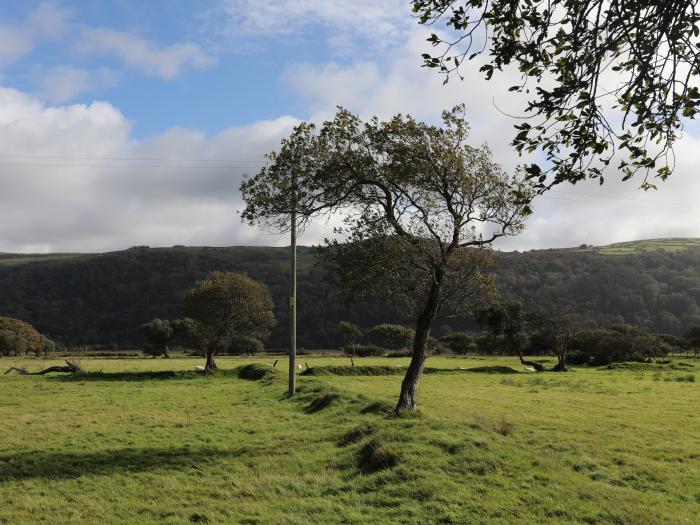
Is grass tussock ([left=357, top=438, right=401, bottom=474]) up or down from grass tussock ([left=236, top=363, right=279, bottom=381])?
up

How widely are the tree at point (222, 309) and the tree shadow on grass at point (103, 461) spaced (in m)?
36.8

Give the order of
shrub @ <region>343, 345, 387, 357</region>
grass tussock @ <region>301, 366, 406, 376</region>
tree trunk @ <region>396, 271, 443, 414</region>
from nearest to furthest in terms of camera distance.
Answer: tree trunk @ <region>396, 271, 443, 414</region>
grass tussock @ <region>301, 366, 406, 376</region>
shrub @ <region>343, 345, 387, 357</region>

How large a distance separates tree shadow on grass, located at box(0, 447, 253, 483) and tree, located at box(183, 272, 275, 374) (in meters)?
36.8

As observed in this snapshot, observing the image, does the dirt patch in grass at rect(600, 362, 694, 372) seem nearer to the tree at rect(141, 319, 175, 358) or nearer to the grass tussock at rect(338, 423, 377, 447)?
the grass tussock at rect(338, 423, 377, 447)

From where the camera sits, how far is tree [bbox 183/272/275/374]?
54438mm

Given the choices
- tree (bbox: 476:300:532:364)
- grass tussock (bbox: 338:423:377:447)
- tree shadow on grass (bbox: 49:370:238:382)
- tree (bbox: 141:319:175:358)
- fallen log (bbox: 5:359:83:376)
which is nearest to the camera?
grass tussock (bbox: 338:423:377:447)

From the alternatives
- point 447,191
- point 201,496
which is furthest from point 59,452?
point 447,191

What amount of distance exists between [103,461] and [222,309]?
39.0m

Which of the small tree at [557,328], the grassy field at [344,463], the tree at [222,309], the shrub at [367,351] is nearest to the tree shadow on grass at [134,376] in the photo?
the tree at [222,309]

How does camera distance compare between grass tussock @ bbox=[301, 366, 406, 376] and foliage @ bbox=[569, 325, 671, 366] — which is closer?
grass tussock @ bbox=[301, 366, 406, 376]

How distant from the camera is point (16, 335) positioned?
88000 millimetres

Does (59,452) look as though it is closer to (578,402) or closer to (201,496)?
(201,496)

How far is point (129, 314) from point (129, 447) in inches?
7676

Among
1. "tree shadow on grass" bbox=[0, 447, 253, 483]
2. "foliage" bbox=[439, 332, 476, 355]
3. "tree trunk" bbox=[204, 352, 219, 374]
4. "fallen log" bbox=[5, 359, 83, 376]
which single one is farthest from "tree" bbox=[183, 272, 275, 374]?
"foliage" bbox=[439, 332, 476, 355]
